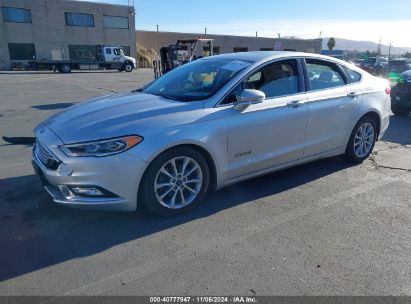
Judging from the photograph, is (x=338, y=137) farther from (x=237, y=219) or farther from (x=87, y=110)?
(x=87, y=110)

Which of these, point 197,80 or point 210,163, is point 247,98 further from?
point 197,80

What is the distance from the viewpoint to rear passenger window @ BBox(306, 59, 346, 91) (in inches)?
179

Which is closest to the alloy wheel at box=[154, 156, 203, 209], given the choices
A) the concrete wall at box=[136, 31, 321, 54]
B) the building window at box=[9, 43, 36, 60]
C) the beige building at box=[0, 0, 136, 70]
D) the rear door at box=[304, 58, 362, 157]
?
the rear door at box=[304, 58, 362, 157]

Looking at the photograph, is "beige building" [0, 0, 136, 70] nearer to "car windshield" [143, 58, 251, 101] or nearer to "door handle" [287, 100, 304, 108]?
"car windshield" [143, 58, 251, 101]

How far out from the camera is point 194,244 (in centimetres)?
315

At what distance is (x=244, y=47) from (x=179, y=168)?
6328 centimetres

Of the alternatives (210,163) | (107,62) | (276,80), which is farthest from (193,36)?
(210,163)

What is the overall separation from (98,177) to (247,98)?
166 cm

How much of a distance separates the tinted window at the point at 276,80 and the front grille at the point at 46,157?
2150 millimetres

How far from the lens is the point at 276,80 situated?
430 cm

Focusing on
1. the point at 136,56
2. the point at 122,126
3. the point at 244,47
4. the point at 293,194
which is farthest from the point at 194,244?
the point at 244,47

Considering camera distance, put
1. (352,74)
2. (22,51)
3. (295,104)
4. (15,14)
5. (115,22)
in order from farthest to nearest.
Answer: (115,22)
(22,51)
(15,14)
(352,74)
(295,104)

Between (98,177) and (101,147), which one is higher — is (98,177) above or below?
below

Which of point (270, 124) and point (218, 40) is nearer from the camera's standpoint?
point (270, 124)
